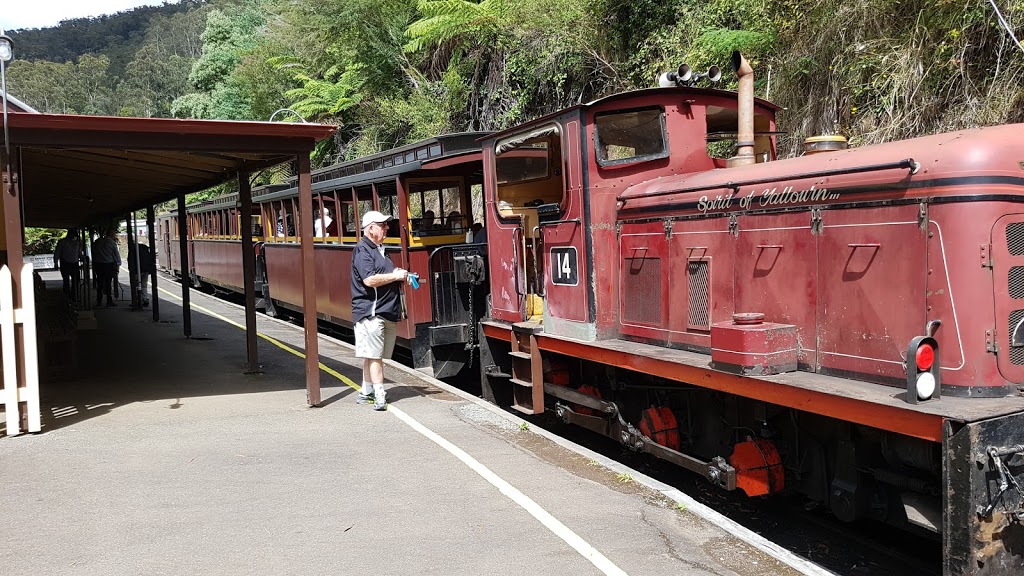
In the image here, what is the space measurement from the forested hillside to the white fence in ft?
22.2

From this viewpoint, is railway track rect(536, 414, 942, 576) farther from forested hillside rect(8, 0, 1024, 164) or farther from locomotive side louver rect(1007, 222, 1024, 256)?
forested hillside rect(8, 0, 1024, 164)

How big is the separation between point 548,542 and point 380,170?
7560 millimetres

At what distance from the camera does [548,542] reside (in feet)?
14.8

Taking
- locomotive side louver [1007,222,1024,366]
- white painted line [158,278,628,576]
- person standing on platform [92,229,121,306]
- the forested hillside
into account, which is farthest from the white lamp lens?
person standing on platform [92,229,121,306]

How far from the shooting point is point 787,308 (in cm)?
521

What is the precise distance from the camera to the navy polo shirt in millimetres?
7438

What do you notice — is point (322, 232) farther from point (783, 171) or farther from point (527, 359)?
point (783, 171)

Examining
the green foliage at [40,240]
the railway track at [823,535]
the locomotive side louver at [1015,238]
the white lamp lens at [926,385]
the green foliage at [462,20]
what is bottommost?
the railway track at [823,535]

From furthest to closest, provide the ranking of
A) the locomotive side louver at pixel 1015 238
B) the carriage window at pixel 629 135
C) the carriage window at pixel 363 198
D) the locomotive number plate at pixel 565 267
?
the carriage window at pixel 363 198 < the locomotive number plate at pixel 565 267 < the carriage window at pixel 629 135 < the locomotive side louver at pixel 1015 238

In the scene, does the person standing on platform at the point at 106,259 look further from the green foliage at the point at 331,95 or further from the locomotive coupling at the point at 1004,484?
the locomotive coupling at the point at 1004,484


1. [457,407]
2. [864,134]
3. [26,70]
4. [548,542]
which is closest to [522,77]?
[864,134]

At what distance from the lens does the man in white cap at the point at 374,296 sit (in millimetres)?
7441

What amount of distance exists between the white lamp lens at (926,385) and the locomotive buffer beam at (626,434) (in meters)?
1.56

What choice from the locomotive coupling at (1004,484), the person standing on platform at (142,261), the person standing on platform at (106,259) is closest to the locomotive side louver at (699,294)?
the locomotive coupling at (1004,484)
